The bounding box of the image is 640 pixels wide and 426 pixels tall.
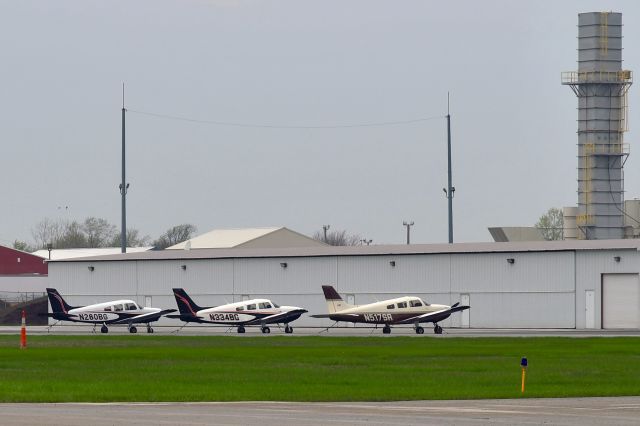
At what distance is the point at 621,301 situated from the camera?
78688 mm

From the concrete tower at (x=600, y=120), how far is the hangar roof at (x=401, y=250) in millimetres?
21656

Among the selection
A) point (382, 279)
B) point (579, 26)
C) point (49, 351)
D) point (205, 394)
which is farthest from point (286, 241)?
point (205, 394)

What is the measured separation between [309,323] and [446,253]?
30.2ft

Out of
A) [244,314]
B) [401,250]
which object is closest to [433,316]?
[244,314]

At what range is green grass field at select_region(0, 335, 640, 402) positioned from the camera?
31.5m

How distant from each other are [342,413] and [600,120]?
83.6 metres

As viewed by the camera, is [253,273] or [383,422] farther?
[253,273]

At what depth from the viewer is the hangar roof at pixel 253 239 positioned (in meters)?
125

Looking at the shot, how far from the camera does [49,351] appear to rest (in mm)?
52625

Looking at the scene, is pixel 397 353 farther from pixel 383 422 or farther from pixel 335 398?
pixel 383 422

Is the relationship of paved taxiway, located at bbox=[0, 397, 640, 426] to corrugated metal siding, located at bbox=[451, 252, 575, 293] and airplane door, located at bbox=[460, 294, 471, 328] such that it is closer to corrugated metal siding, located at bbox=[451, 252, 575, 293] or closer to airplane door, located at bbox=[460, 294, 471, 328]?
corrugated metal siding, located at bbox=[451, 252, 575, 293]

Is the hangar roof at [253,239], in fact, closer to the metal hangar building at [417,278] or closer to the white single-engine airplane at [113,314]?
the metal hangar building at [417,278]

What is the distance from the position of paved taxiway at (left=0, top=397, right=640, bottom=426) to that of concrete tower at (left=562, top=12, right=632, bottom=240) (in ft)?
258

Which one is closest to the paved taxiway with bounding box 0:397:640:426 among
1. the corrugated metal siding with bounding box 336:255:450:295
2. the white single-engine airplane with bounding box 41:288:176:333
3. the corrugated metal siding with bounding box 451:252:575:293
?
the corrugated metal siding with bounding box 451:252:575:293
